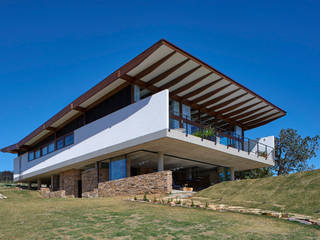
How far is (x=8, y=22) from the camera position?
1794 cm

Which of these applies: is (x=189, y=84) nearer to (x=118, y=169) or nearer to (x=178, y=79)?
(x=178, y=79)

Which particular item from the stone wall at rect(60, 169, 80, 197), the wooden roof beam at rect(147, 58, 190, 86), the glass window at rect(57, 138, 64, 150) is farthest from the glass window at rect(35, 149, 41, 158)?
the wooden roof beam at rect(147, 58, 190, 86)

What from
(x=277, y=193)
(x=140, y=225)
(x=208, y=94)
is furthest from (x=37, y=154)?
(x=140, y=225)

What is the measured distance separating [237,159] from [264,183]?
8.12 metres

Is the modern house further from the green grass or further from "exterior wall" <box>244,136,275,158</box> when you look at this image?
the green grass

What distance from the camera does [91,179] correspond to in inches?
964

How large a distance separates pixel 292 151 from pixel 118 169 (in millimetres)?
21585

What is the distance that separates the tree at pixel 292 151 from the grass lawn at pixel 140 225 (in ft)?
84.7

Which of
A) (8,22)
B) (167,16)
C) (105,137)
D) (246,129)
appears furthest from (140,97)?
(246,129)

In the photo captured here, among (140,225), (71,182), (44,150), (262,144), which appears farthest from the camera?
(44,150)

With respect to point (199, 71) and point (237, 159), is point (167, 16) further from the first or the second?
point (237, 159)

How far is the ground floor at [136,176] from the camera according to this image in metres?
19.0

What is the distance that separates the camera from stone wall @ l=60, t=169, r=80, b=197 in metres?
27.5

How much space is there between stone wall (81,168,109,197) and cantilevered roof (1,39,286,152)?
477 centimetres
